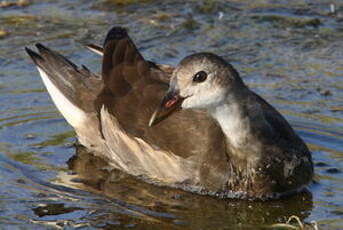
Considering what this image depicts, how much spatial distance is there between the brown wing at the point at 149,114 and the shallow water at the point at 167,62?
373 millimetres

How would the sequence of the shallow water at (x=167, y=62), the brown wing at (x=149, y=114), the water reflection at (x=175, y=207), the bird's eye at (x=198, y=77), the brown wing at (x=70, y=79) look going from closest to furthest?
1. the water reflection at (x=175, y=207)
2. the shallow water at (x=167, y=62)
3. the bird's eye at (x=198, y=77)
4. the brown wing at (x=149, y=114)
5. the brown wing at (x=70, y=79)

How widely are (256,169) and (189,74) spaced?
1.02 m

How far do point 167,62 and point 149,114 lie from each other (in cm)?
255

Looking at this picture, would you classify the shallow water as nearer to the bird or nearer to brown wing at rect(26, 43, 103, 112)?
the bird

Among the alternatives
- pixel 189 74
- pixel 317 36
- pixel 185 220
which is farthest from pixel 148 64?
pixel 317 36

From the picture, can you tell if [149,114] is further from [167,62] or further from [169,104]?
[167,62]

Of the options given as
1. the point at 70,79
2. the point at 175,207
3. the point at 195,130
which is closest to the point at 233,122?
the point at 195,130

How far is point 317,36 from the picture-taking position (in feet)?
38.1

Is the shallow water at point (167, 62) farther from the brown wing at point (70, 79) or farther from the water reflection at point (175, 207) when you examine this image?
the brown wing at point (70, 79)

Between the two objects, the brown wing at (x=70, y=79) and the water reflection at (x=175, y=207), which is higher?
the brown wing at (x=70, y=79)

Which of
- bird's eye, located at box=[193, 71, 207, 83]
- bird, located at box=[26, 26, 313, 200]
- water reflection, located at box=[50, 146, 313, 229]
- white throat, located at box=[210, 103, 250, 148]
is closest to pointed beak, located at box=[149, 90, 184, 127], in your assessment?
bird, located at box=[26, 26, 313, 200]

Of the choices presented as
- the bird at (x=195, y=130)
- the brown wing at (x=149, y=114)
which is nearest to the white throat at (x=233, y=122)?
the bird at (x=195, y=130)

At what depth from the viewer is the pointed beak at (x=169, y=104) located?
7.93 m

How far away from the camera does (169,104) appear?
7914mm
